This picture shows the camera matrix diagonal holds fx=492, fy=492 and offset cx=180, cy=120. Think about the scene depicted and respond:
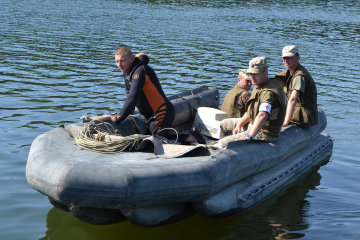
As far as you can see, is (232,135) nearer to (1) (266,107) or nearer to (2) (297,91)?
(1) (266,107)

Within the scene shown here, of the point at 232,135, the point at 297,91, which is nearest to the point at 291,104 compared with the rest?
the point at 297,91

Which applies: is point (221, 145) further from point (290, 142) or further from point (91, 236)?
point (91, 236)

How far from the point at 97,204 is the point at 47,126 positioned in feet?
14.3

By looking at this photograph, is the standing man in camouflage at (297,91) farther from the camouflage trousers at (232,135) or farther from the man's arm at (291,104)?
the camouflage trousers at (232,135)

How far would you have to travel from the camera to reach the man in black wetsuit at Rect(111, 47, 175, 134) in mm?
6148

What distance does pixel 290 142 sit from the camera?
669cm

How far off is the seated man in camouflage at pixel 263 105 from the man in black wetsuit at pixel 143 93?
0.90 metres

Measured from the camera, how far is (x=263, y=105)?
5.77 meters

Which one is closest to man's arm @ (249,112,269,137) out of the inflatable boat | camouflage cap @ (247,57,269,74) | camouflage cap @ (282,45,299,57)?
the inflatable boat

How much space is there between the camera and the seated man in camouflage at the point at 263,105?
579 cm

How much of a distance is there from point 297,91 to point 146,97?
2.14 metres

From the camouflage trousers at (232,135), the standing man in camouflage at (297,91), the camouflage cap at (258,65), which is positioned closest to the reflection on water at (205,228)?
the camouflage trousers at (232,135)

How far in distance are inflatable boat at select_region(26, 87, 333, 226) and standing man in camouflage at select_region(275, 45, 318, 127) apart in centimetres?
83

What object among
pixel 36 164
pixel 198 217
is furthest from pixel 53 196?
pixel 198 217
